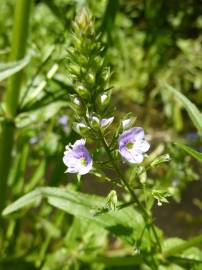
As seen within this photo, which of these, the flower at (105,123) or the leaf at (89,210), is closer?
the flower at (105,123)

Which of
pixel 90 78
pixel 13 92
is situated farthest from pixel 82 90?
pixel 13 92

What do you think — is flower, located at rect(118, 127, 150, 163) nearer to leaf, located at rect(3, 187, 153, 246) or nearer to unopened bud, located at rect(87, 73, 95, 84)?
unopened bud, located at rect(87, 73, 95, 84)

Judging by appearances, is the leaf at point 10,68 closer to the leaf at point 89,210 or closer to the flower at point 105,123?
the leaf at point 89,210

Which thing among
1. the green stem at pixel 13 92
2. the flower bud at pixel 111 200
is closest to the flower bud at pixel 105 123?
the flower bud at pixel 111 200

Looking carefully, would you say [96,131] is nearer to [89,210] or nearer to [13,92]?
[89,210]

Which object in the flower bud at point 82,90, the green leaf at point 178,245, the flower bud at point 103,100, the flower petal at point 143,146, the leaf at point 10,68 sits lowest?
the green leaf at point 178,245

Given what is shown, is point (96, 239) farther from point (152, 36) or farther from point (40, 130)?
point (152, 36)

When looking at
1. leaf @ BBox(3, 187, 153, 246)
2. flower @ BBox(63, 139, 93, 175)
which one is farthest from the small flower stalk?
leaf @ BBox(3, 187, 153, 246)

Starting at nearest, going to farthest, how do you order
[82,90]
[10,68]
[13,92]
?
[82,90] → [10,68] → [13,92]
